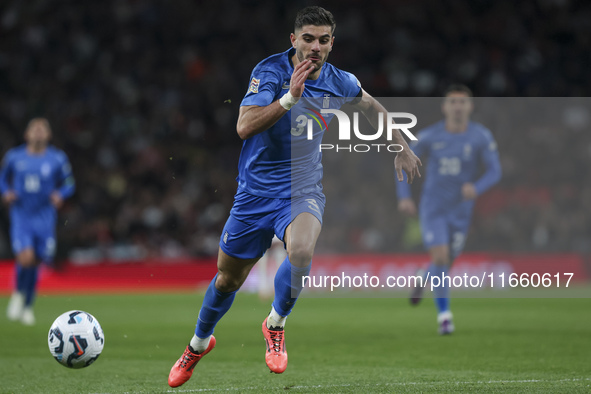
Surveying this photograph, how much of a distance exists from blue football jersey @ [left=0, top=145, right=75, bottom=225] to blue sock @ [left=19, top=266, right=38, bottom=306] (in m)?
0.75

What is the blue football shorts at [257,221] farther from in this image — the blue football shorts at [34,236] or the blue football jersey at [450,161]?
the blue football shorts at [34,236]

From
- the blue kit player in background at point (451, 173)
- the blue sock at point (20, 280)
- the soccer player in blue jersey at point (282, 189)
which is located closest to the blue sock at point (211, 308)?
the soccer player in blue jersey at point (282, 189)

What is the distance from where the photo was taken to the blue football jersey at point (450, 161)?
936 cm

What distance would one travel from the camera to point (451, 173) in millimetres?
9555

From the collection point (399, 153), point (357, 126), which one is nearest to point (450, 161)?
point (357, 126)

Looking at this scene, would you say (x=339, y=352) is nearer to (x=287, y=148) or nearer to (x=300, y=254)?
(x=300, y=254)

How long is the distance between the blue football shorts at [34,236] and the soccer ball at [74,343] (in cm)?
608

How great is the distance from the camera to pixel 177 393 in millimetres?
5270

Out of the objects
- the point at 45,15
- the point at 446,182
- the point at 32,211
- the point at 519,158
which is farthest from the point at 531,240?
the point at 45,15

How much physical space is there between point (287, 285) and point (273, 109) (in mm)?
1197

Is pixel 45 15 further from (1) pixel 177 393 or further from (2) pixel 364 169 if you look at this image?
(1) pixel 177 393

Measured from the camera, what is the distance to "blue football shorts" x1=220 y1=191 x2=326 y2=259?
5.36m

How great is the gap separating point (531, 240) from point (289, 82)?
10.7 meters

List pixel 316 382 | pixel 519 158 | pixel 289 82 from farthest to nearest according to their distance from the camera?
pixel 519 158
pixel 316 382
pixel 289 82
